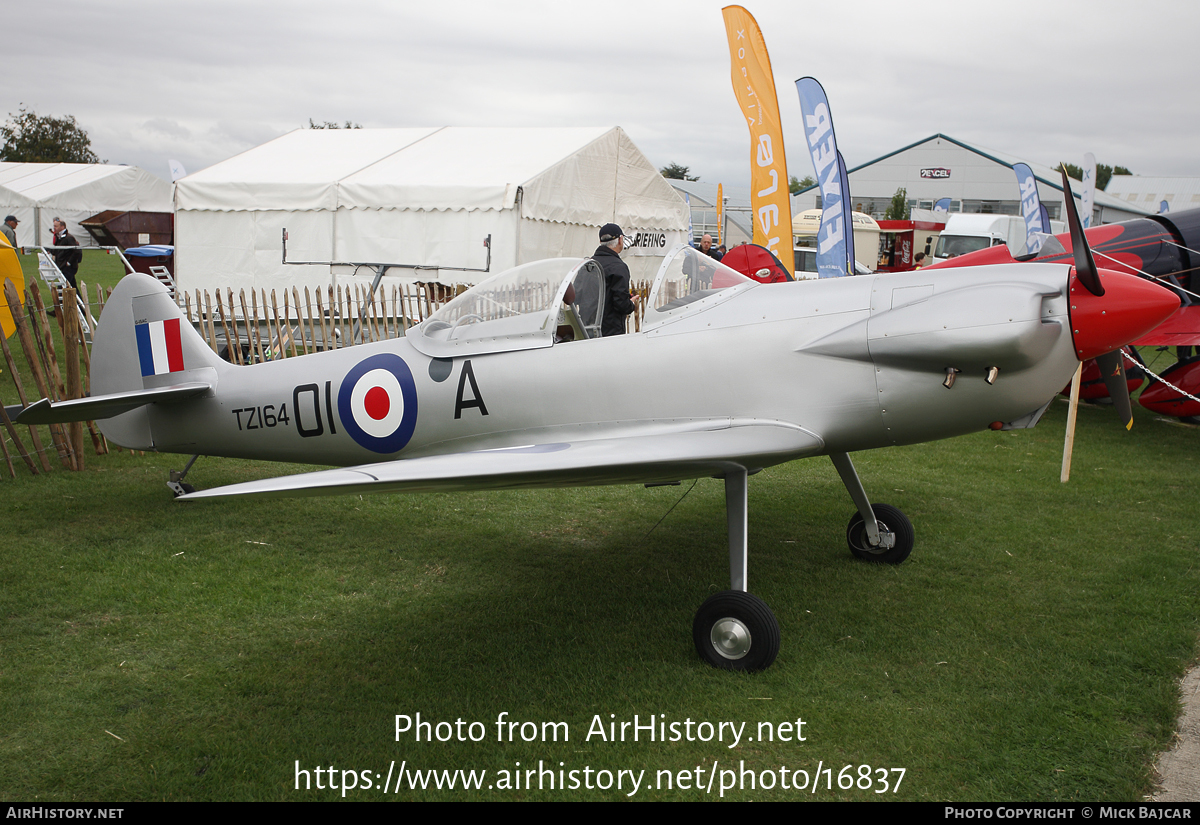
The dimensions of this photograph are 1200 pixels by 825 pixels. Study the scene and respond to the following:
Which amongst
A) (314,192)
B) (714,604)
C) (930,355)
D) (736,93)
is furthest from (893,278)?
(314,192)

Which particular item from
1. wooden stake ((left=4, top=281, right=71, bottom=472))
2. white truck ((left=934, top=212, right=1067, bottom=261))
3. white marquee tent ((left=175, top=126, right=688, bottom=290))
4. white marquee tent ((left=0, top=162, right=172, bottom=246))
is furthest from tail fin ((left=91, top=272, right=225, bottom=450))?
white marquee tent ((left=0, top=162, right=172, bottom=246))

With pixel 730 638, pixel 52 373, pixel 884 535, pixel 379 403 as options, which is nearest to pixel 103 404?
pixel 379 403

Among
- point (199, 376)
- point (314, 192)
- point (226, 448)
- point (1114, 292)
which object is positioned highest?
point (314, 192)

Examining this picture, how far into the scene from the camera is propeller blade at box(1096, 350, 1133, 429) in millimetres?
4309

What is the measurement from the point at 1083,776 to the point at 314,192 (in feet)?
43.4

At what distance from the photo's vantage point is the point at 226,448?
5.17 meters

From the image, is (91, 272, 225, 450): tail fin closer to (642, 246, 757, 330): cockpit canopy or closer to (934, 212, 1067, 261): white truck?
(642, 246, 757, 330): cockpit canopy

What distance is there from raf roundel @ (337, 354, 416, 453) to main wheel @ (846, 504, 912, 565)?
9.60 ft

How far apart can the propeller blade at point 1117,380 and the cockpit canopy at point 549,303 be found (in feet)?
6.68

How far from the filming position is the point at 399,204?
12.8 m

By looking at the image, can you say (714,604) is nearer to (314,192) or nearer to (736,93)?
(736,93)

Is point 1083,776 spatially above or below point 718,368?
below

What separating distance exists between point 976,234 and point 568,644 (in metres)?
21.9

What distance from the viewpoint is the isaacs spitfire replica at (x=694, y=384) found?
3514 mm
